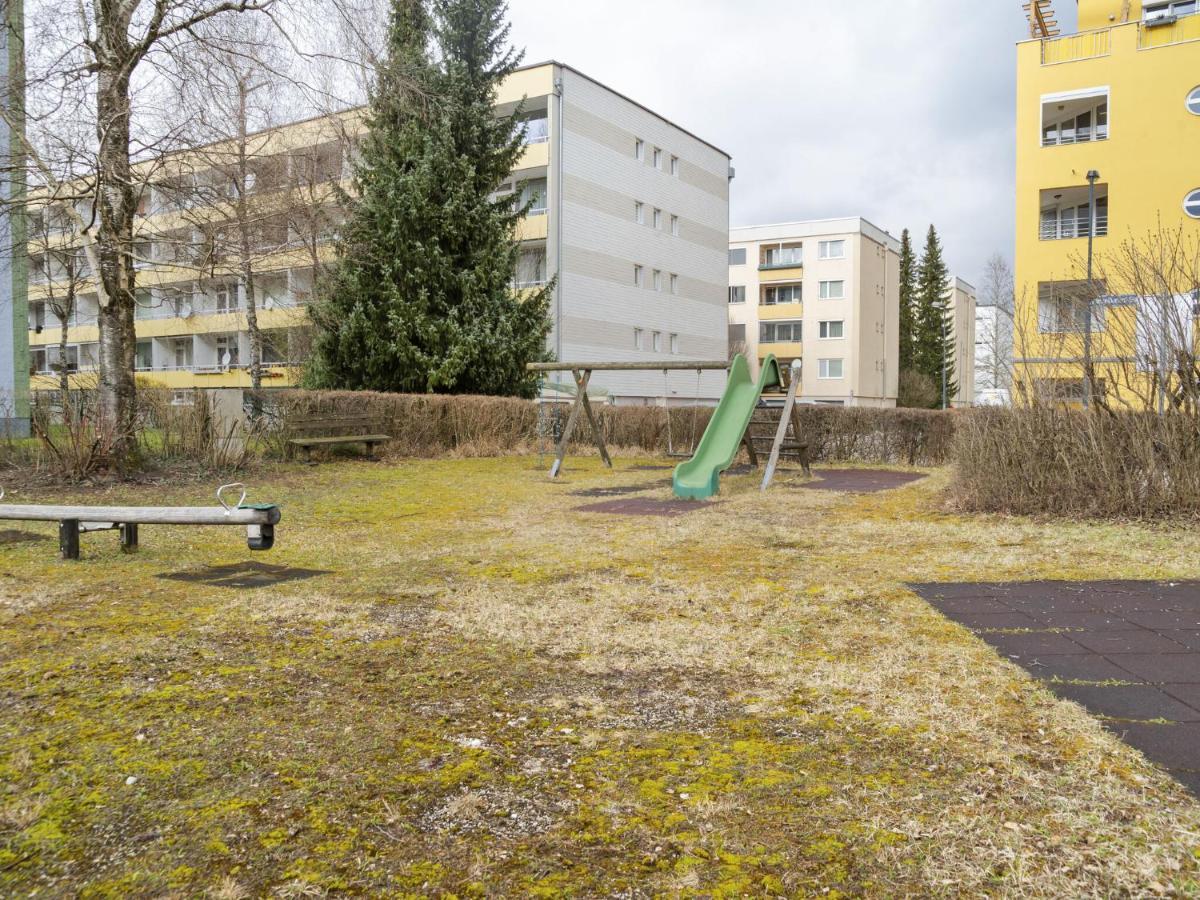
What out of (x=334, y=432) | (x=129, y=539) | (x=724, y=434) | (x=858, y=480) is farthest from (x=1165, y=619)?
(x=334, y=432)

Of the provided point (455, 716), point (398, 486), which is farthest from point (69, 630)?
point (398, 486)

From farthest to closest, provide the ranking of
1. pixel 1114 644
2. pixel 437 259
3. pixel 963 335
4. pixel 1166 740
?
pixel 963 335, pixel 437 259, pixel 1114 644, pixel 1166 740

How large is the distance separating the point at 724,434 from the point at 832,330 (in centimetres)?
4684

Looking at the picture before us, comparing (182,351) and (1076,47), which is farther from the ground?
(1076,47)

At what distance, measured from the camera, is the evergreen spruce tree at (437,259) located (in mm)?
22078

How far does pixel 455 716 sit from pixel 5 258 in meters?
20.2

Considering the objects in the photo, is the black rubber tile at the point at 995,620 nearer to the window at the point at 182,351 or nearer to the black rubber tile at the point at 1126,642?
the black rubber tile at the point at 1126,642

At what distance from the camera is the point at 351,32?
11.3 metres

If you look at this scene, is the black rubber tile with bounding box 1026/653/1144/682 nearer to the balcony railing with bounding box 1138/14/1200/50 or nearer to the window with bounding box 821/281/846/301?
the balcony railing with bounding box 1138/14/1200/50

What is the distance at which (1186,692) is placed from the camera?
3.63 meters

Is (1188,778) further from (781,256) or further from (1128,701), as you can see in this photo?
(781,256)

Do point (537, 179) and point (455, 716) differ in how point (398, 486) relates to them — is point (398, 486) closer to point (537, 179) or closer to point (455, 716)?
point (455, 716)

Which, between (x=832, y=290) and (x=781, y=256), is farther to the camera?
(x=781, y=256)

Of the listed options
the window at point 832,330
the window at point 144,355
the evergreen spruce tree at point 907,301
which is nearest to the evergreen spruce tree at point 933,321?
the evergreen spruce tree at point 907,301
